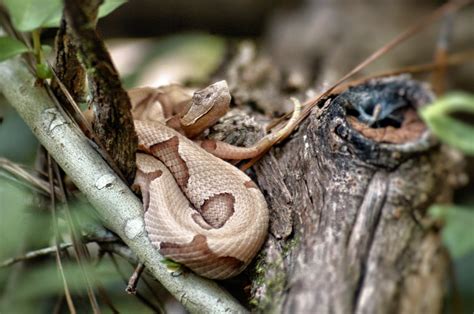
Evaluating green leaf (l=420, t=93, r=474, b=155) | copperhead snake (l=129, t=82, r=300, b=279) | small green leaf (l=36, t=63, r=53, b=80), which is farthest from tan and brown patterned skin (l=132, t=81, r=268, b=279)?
green leaf (l=420, t=93, r=474, b=155)

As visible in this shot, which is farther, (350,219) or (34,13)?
(350,219)

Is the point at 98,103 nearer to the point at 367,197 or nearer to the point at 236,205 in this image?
the point at 236,205

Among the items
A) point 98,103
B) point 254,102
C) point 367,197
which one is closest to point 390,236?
point 367,197

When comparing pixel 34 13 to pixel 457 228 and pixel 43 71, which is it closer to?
pixel 43 71

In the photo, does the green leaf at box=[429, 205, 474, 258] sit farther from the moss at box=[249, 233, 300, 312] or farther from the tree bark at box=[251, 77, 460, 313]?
the moss at box=[249, 233, 300, 312]

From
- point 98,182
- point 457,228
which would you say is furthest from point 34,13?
point 457,228

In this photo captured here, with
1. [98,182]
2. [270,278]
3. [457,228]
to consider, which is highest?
[98,182]
